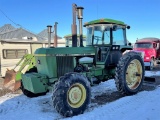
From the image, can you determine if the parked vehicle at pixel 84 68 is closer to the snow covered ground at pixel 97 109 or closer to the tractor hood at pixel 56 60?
the tractor hood at pixel 56 60

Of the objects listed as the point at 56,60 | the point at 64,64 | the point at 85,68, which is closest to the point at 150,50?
the point at 85,68

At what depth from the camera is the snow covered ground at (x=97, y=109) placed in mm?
4532

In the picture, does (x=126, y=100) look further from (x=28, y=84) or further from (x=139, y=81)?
(x=28, y=84)

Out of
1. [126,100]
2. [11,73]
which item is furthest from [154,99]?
[11,73]

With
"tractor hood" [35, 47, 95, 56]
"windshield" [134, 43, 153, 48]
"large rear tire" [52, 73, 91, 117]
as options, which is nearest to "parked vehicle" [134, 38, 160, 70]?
"windshield" [134, 43, 153, 48]

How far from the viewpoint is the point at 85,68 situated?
6012mm

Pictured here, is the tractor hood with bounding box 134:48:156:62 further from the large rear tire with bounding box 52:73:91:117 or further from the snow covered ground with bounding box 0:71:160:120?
the large rear tire with bounding box 52:73:91:117

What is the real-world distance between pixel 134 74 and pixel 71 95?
257cm

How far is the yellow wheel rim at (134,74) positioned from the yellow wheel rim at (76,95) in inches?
77.6

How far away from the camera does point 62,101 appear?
179 inches

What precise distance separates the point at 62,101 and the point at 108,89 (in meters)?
3.07

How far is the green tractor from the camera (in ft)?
15.6

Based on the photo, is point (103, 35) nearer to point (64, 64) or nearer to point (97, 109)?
point (64, 64)

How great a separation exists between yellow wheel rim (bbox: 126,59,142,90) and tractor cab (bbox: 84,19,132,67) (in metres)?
0.58
